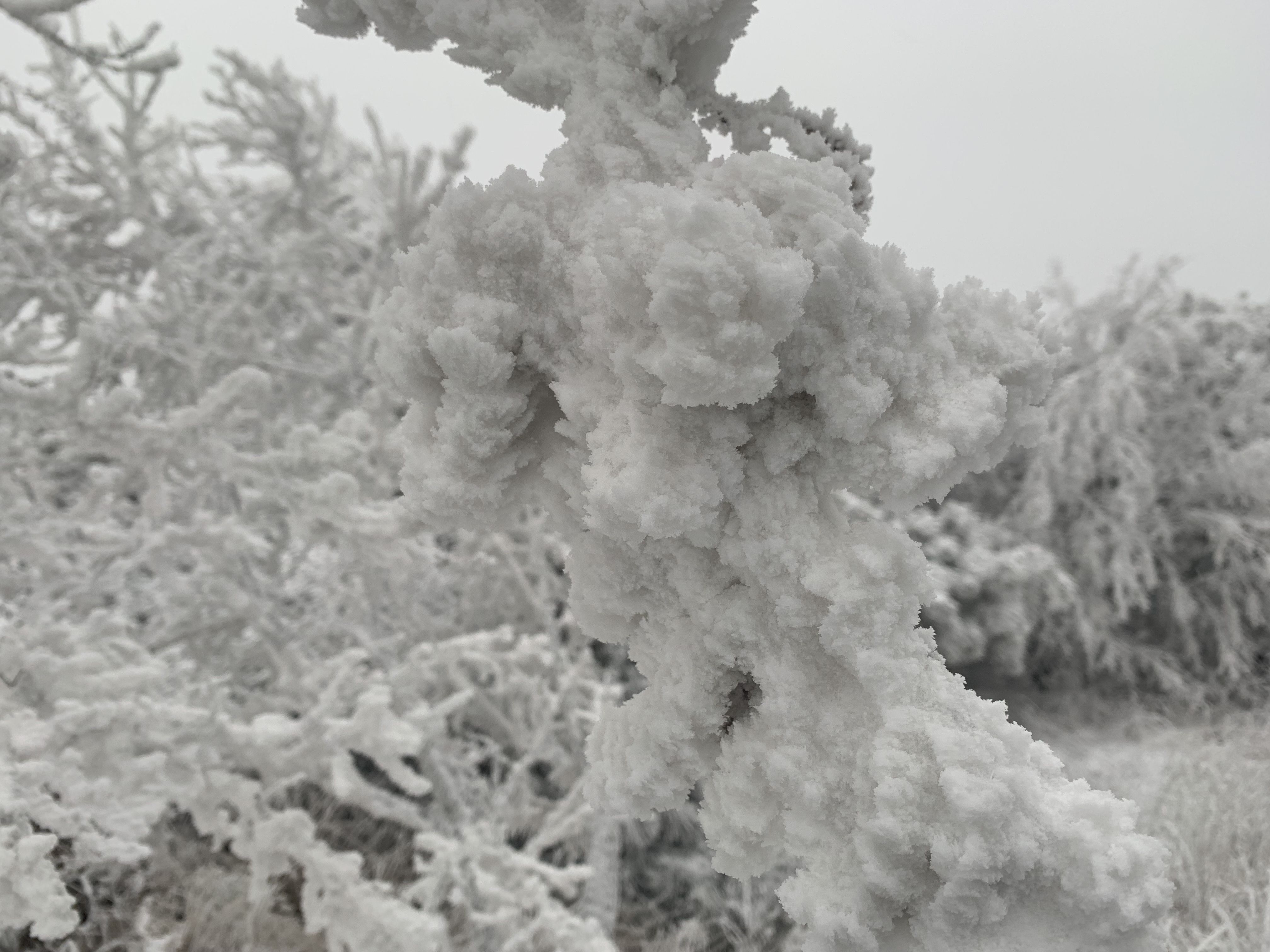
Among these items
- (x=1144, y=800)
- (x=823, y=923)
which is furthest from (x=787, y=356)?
(x=1144, y=800)

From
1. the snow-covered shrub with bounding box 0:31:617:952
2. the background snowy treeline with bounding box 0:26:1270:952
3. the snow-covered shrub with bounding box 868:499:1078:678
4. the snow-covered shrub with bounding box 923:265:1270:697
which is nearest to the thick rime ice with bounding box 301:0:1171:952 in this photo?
the background snowy treeline with bounding box 0:26:1270:952

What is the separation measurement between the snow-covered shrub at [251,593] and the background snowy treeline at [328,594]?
2 centimetres

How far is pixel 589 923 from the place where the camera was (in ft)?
7.94

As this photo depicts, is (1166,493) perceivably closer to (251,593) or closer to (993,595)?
(993,595)

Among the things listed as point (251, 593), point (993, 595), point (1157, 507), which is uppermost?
point (1157, 507)

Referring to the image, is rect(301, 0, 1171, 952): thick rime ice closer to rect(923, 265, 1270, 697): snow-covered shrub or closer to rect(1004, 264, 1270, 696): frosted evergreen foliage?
rect(923, 265, 1270, 697): snow-covered shrub

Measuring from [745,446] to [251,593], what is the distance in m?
2.43

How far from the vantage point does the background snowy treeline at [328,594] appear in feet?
6.92

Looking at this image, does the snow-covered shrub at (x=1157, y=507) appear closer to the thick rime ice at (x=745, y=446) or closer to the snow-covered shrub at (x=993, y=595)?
the snow-covered shrub at (x=993, y=595)

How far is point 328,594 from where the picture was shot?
11.7 ft

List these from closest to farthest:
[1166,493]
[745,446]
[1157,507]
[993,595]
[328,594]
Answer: [745,446]
[328,594]
[993,595]
[1157,507]
[1166,493]

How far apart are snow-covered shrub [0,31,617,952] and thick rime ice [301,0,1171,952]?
1.33 meters

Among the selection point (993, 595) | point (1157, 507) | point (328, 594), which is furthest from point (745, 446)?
point (1157, 507)

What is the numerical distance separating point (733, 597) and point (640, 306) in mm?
336
